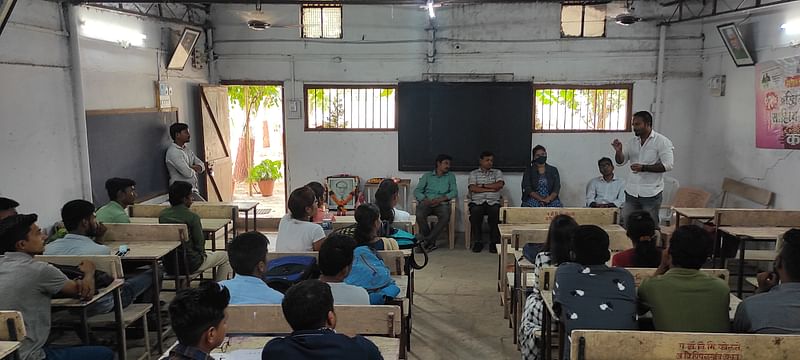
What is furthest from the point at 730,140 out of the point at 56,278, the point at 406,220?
the point at 56,278

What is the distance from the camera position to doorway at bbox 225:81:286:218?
10719mm

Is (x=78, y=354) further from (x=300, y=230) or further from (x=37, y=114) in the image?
(x=37, y=114)

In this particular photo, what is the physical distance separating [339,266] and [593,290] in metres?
1.18

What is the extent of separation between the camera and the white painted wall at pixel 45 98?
14.5 ft

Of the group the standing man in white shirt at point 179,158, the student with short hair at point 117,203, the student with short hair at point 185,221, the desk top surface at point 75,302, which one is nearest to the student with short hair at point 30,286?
the desk top surface at point 75,302

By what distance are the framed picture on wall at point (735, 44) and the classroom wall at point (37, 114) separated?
6830 mm

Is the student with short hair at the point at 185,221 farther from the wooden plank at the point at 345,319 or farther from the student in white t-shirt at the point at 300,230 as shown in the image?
the wooden plank at the point at 345,319

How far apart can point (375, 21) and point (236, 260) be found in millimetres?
5699

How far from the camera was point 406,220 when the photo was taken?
5.32 m

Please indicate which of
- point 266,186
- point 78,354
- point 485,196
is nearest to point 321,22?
point 485,196

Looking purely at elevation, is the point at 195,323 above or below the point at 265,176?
above

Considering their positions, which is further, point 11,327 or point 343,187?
point 343,187

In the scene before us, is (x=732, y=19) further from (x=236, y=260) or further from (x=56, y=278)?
(x=56, y=278)

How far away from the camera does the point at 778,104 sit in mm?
5824
